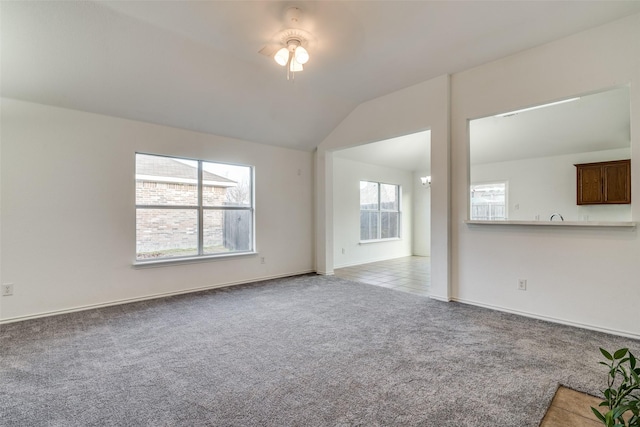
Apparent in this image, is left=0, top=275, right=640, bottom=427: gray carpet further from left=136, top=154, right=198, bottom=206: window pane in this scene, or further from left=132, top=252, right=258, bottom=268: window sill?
left=136, top=154, right=198, bottom=206: window pane

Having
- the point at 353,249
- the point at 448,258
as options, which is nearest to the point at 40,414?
the point at 448,258

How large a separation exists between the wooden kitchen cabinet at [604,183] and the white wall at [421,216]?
326 centimetres

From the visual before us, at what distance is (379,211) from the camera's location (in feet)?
25.6

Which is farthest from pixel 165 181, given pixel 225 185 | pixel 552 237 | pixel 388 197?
pixel 388 197

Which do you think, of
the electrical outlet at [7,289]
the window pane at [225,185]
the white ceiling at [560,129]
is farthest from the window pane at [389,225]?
the electrical outlet at [7,289]

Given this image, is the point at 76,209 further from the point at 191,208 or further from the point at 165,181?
the point at 191,208

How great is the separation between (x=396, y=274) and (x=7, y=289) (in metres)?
5.46

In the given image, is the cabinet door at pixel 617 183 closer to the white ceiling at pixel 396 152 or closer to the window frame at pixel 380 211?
the white ceiling at pixel 396 152

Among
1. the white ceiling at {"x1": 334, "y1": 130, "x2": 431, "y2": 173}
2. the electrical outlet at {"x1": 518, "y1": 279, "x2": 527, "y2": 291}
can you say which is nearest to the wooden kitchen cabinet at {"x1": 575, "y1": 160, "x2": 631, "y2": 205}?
the white ceiling at {"x1": 334, "y1": 130, "x2": 431, "y2": 173}

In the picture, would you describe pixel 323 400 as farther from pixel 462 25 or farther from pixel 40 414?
pixel 462 25

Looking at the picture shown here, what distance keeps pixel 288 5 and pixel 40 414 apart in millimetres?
3342

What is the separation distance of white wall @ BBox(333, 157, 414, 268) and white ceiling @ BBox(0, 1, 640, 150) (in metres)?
2.63

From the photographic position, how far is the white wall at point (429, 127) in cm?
391

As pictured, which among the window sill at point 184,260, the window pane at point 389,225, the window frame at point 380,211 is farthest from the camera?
the window pane at point 389,225
